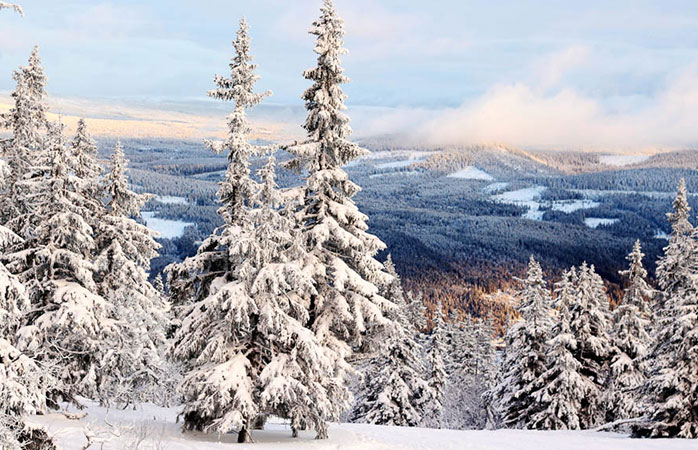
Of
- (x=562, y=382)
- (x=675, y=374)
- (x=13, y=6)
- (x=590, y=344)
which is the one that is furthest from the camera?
(x=590, y=344)

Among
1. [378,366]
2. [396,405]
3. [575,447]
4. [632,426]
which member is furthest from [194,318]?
[378,366]

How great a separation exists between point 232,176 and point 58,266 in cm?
751

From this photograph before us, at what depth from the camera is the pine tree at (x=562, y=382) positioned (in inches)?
1388

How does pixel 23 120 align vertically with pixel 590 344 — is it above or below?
above

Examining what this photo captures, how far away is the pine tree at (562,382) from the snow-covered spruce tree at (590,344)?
0.37 m

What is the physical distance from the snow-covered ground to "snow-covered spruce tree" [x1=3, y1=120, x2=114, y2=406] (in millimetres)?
2866

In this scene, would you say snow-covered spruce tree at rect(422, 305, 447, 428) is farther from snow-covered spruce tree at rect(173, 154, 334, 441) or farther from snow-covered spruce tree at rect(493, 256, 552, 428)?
snow-covered spruce tree at rect(173, 154, 334, 441)

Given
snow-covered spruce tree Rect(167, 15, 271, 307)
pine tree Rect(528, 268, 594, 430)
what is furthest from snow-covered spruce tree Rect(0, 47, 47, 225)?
pine tree Rect(528, 268, 594, 430)

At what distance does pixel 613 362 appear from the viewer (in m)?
36.9

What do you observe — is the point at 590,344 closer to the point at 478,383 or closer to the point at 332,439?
the point at 332,439

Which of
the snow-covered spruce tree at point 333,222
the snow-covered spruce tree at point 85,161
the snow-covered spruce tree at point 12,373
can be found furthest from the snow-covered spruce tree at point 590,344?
the snow-covered spruce tree at point 12,373

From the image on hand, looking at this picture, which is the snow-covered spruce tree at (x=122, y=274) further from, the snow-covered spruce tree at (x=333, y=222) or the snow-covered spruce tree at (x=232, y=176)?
the snow-covered spruce tree at (x=333, y=222)

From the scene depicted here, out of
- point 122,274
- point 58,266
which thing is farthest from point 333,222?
point 58,266

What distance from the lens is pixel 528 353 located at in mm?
38219
